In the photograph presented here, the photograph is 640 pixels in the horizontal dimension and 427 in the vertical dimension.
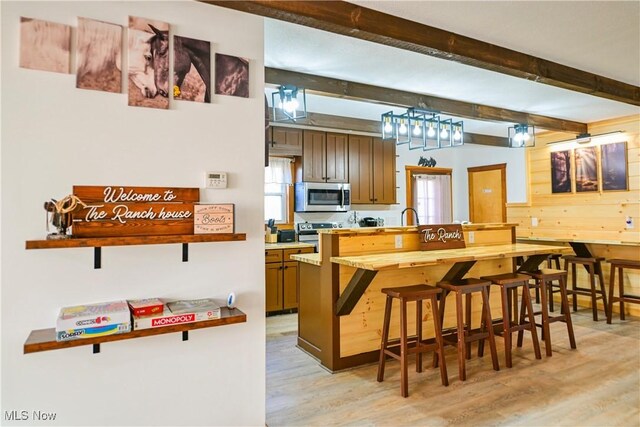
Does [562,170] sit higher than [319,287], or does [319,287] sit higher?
[562,170]

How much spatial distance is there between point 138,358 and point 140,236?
0.62 metres

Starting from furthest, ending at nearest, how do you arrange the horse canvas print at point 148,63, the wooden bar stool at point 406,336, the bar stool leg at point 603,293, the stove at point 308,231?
the stove at point 308,231
the bar stool leg at point 603,293
the wooden bar stool at point 406,336
the horse canvas print at point 148,63

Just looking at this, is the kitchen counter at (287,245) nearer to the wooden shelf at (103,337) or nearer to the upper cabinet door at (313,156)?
the upper cabinet door at (313,156)

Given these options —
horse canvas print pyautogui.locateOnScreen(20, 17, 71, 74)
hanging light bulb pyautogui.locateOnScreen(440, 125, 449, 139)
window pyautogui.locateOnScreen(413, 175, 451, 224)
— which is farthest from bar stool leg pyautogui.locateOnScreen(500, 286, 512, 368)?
window pyautogui.locateOnScreen(413, 175, 451, 224)

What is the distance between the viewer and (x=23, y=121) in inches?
66.5

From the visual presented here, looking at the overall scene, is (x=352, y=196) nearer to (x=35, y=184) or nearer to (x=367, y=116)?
(x=367, y=116)

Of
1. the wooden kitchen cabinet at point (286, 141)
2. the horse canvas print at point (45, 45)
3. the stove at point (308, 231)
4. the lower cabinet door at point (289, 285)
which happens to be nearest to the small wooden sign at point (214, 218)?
the horse canvas print at point (45, 45)

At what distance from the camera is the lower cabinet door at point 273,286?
15.1 ft

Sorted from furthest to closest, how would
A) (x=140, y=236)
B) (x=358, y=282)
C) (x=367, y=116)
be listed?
1. (x=367, y=116)
2. (x=358, y=282)
3. (x=140, y=236)

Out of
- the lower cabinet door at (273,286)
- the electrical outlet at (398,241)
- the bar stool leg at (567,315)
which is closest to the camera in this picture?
the electrical outlet at (398,241)

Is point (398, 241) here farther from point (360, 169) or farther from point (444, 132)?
point (360, 169)

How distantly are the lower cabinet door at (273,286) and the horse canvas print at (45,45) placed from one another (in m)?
3.18

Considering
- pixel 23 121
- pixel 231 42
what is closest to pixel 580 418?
pixel 231 42

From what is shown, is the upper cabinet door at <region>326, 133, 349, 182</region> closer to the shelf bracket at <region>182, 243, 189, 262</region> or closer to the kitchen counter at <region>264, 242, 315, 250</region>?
the kitchen counter at <region>264, 242, 315, 250</region>
